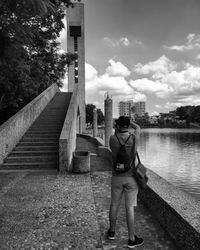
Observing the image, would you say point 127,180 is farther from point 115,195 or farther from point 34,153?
point 34,153

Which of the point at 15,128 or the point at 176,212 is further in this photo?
the point at 15,128

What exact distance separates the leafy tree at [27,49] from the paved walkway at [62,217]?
11.1ft

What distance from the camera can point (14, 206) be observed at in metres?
5.03

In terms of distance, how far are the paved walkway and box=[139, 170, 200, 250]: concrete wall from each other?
176mm

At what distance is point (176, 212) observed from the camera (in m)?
3.47

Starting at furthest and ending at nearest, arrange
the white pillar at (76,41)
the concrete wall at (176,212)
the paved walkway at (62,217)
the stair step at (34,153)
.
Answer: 1. the white pillar at (76,41)
2. the stair step at (34,153)
3. the paved walkway at (62,217)
4. the concrete wall at (176,212)

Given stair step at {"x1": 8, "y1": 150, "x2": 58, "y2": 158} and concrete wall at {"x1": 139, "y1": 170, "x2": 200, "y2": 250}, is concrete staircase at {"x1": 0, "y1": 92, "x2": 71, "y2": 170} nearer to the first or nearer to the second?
stair step at {"x1": 8, "y1": 150, "x2": 58, "y2": 158}

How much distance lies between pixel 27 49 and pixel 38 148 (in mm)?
6369

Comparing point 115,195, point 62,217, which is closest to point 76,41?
point 62,217

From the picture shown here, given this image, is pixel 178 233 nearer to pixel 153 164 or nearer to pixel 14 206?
pixel 14 206

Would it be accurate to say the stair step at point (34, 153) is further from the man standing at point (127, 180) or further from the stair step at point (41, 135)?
the man standing at point (127, 180)

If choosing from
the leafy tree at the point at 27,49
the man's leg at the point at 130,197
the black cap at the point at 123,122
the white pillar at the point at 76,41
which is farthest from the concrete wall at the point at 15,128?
the white pillar at the point at 76,41

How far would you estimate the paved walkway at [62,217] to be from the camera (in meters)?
3.57

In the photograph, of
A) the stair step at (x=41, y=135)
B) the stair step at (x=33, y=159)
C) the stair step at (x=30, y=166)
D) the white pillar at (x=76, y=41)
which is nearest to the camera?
the stair step at (x=30, y=166)
